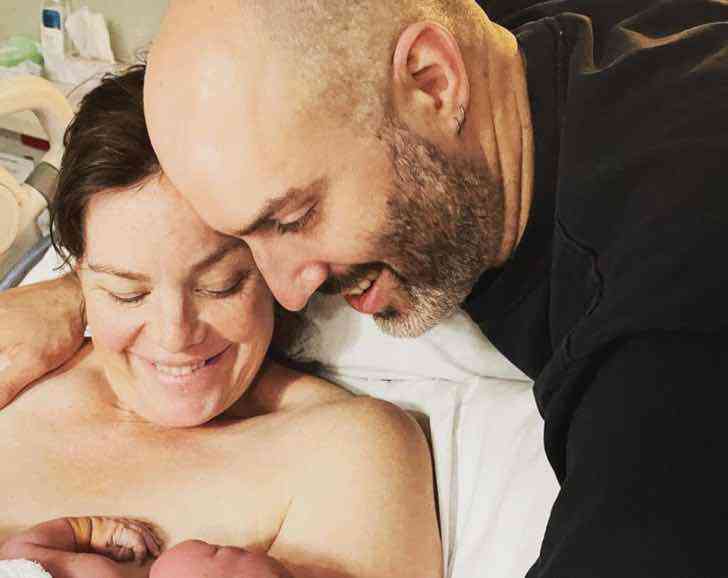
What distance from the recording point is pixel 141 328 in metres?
1.51

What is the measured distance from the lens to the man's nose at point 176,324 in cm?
145

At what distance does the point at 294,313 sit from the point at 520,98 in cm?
63

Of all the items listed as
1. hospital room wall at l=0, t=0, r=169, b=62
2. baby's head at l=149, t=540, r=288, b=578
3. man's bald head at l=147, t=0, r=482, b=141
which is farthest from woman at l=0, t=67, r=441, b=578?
hospital room wall at l=0, t=0, r=169, b=62

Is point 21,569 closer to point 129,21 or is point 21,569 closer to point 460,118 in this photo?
point 460,118

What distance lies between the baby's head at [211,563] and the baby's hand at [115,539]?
13cm

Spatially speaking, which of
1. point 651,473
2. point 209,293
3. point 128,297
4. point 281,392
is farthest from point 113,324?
point 651,473

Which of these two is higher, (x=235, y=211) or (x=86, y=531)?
(x=235, y=211)

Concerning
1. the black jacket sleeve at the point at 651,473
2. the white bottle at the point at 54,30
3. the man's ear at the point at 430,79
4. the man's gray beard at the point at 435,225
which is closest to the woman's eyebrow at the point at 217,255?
the man's gray beard at the point at 435,225

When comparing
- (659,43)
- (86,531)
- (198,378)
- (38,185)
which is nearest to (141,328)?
(198,378)

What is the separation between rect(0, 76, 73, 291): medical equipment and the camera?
1.96 m

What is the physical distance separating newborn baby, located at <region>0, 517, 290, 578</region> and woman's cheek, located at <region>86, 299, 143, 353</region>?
0.29 meters

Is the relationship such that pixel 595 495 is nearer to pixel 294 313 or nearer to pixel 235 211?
pixel 235 211

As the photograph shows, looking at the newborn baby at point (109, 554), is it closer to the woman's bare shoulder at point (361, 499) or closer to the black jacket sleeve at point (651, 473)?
the woman's bare shoulder at point (361, 499)

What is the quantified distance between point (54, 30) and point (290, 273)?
90.9 inches
